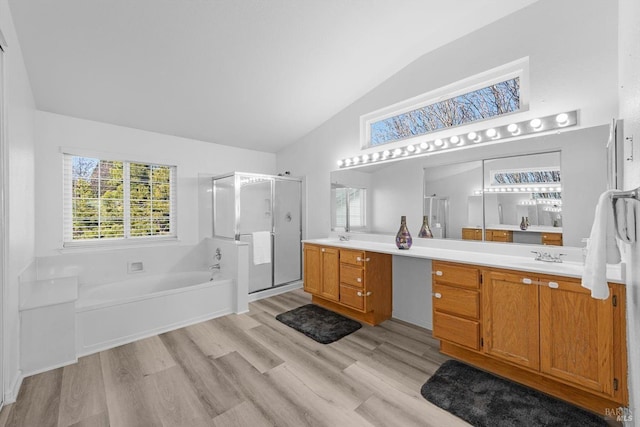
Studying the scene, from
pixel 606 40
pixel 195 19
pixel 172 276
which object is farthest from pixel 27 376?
pixel 606 40

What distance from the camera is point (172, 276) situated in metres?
3.56

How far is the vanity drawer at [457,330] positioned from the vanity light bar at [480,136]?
1.58 m

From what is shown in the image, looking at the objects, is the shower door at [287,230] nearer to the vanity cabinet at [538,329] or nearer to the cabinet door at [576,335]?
the vanity cabinet at [538,329]

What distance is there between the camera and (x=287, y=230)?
4230mm

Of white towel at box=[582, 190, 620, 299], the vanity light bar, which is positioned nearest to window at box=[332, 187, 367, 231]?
the vanity light bar

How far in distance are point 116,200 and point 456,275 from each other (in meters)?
3.92

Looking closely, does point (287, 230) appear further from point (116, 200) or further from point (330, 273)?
point (116, 200)

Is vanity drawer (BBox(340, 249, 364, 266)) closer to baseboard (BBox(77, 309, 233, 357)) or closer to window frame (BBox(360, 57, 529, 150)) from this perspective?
window frame (BBox(360, 57, 529, 150))

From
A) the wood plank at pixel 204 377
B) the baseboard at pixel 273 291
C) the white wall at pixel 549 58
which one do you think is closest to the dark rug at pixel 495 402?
the wood plank at pixel 204 377

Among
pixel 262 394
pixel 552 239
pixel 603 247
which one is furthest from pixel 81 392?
pixel 552 239

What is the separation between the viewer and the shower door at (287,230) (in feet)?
13.4

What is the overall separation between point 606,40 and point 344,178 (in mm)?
2563

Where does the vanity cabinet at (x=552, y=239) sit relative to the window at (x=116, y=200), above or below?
below

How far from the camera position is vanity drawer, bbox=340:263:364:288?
2828 millimetres
